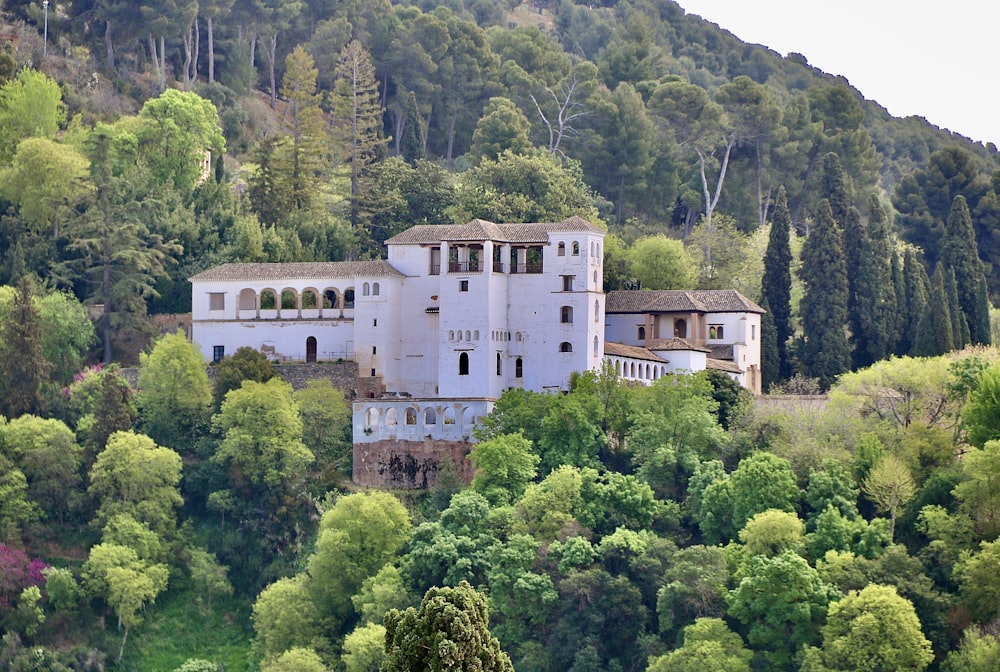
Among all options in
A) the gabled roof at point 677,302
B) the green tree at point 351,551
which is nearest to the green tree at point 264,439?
the green tree at point 351,551

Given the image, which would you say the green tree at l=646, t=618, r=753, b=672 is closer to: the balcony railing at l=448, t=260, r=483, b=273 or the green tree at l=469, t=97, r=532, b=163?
the balcony railing at l=448, t=260, r=483, b=273

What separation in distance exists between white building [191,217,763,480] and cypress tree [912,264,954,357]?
553cm

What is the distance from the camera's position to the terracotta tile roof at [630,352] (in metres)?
73.5

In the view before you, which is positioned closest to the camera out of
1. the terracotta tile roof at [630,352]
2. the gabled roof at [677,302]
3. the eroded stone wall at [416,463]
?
the eroded stone wall at [416,463]

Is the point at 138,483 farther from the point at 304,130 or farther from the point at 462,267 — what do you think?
the point at 304,130

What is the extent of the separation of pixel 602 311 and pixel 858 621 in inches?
660

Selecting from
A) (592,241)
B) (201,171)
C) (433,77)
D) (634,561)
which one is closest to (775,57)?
(433,77)

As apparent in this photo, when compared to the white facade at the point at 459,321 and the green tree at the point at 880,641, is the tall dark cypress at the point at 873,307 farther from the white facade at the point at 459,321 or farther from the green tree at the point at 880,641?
the green tree at the point at 880,641

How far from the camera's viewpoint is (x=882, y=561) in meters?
63.2

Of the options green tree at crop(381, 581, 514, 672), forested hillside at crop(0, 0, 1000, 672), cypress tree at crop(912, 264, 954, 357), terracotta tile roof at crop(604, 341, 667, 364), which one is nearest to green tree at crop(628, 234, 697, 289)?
forested hillside at crop(0, 0, 1000, 672)

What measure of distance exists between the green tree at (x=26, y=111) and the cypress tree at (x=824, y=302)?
28.5 m

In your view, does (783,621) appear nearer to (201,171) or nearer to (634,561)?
(634,561)

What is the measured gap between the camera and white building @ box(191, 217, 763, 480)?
72.3 m

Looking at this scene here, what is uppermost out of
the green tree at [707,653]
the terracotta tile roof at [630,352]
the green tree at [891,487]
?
the terracotta tile roof at [630,352]
